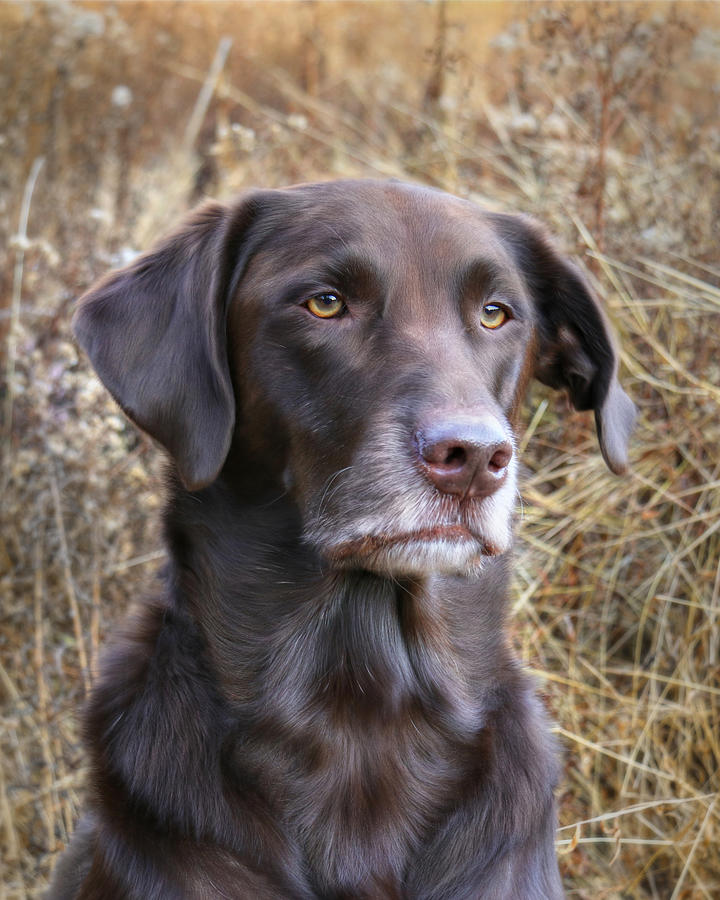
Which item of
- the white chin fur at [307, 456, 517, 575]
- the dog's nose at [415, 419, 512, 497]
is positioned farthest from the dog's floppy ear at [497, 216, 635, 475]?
the dog's nose at [415, 419, 512, 497]

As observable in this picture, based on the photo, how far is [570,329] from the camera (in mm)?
3072

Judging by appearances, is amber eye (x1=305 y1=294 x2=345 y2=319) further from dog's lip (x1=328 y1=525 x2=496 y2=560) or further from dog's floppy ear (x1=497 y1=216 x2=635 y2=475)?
dog's floppy ear (x1=497 y1=216 x2=635 y2=475)

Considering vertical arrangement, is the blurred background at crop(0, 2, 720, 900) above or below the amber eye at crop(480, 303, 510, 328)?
below

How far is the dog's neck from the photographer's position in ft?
8.50

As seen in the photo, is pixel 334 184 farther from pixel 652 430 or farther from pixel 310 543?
pixel 652 430

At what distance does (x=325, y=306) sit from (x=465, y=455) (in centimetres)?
53

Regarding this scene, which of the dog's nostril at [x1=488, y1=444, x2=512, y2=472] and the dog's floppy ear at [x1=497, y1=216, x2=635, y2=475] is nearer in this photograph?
the dog's nostril at [x1=488, y1=444, x2=512, y2=472]

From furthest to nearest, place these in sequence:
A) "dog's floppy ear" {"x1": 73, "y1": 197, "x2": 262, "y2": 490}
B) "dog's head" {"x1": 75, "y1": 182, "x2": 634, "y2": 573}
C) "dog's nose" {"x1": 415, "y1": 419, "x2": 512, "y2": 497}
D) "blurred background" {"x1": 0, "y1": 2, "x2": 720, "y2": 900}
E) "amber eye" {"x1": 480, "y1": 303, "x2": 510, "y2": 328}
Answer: "blurred background" {"x1": 0, "y1": 2, "x2": 720, "y2": 900} → "amber eye" {"x1": 480, "y1": 303, "x2": 510, "y2": 328} → "dog's floppy ear" {"x1": 73, "y1": 197, "x2": 262, "y2": 490} → "dog's head" {"x1": 75, "y1": 182, "x2": 634, "y2": 573} → "dog's nose" {"x1": 415, "y1": 419, "x2": 512, "y2": 497}

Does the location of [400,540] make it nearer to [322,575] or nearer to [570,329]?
[322,575]

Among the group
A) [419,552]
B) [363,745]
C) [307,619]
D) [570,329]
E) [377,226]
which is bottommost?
[363,745]

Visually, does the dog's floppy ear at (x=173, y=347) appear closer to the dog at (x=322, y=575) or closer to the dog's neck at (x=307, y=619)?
the dog at (x=322, y=575)

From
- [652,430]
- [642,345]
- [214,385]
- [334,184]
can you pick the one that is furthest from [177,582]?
[642,345]

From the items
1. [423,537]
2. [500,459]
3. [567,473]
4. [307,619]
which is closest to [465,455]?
[500,459]

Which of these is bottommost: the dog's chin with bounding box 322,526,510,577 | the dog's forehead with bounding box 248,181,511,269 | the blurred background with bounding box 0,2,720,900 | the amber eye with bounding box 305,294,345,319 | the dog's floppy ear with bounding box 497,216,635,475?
the blurred background with bounding box 0,2,720,900
